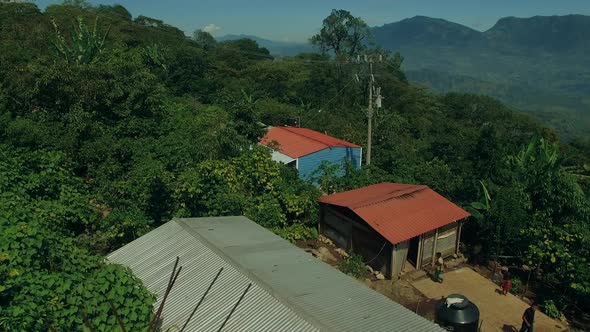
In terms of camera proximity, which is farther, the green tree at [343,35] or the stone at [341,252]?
the green tree at [343,35]

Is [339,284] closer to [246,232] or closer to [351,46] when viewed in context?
[246,232]

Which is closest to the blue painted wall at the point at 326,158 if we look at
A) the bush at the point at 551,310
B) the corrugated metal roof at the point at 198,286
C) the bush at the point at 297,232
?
the bush at the point at 297,232

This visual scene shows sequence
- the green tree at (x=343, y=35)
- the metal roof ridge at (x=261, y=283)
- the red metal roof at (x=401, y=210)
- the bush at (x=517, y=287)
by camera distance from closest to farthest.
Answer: the metal roof ridge at (x=261, y=283)
the red metal roof at (x=401, y=210)
the bush at (x=517, y=287)
the green tree at (x=343, y=35)

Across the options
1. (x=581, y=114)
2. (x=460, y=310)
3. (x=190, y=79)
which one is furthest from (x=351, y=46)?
(x=581, y=114)

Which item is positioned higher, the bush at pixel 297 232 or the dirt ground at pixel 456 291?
the bush at pixel 297 232

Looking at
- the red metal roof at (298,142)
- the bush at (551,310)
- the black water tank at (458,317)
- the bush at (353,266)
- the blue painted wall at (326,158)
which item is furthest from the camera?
the red metal roof at (298,142)

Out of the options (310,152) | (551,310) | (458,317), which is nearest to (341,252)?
(458,317)

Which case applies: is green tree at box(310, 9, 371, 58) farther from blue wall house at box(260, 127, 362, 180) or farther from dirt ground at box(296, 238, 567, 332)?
dirt ground at box(296, 238, 567, 332)

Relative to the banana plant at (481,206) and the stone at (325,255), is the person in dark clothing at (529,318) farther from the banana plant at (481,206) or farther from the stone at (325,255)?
the stone at (325,255)

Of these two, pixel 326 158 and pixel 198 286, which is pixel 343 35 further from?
pixel 198 286
